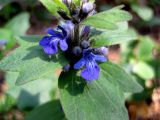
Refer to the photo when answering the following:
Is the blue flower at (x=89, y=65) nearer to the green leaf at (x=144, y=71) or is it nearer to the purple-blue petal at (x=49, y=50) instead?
the purple-blue petal at (x=49, y=50)

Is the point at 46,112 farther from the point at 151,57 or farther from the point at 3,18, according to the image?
the point at 3,18

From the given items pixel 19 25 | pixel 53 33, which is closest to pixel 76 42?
pixel 53 33

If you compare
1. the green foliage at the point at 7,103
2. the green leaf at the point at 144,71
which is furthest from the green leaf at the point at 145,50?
the green foliage at the point at 7,103

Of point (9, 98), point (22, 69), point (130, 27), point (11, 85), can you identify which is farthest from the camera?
point (130, 27)

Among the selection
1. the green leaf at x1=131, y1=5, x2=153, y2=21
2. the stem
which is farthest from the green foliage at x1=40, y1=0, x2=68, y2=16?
the green leaf at x1=131, y1=5, x2=153, y2=21

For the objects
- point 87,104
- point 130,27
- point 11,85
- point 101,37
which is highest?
point 101,37

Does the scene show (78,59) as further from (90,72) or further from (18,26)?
(18,26)

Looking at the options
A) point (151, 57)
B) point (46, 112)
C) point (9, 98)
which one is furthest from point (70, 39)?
point (151, 57)
